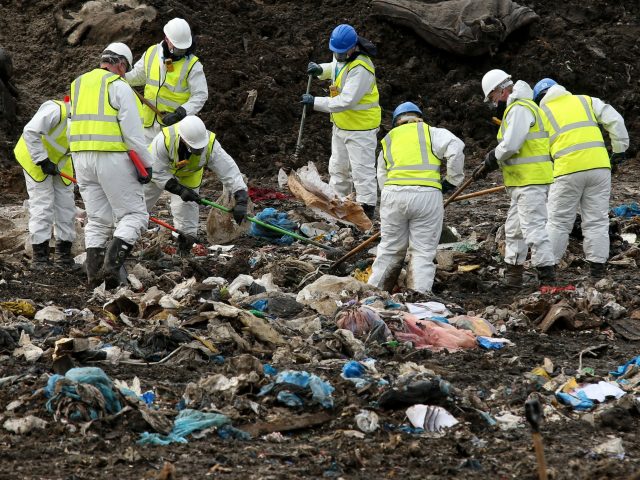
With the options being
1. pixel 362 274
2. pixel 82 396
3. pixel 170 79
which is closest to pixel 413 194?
pixel 362 274

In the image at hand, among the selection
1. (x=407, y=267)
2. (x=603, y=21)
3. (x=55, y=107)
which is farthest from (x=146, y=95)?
(x=603, y=21)

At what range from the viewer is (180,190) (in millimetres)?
10023

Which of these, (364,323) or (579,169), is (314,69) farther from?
(364,323)

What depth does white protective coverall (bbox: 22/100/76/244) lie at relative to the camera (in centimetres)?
963

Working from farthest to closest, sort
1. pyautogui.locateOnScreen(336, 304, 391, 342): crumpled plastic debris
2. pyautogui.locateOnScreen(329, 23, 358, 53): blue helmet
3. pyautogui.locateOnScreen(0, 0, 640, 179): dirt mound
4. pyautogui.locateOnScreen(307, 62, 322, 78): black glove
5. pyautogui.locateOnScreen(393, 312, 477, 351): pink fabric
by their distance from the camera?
pyautogui.locateOnScreen(0, 0, 640, 179): dirt mound < pyautogui.locateOnScreen(307, 62, 322, 78): black glove < pyautogui.locateOnScreen(329, 23, 358, 53): blue helmet < pyautogui.locateOnScreen(393, 312, 477, 351): pink fabric < pyautogui.locateOnScreen(336, 304, 391, 342): crumpled plastic debris

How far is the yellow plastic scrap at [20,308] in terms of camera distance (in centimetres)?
789

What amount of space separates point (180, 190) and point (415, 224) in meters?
2.22

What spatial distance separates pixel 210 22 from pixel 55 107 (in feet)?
23.5

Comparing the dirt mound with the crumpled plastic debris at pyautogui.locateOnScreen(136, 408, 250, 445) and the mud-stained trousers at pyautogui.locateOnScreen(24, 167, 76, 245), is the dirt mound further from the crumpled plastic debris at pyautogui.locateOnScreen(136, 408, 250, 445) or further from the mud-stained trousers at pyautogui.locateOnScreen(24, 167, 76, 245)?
the crumpled plastic debris at pyautogui.locateOnScreen(136, 408, 250, 445)

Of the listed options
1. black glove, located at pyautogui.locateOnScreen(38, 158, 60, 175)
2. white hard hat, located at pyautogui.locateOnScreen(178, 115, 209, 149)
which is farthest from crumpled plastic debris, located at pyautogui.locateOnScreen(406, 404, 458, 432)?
black glove, located at pyautogui.locateOnScreen(38, 158, 60, 175)

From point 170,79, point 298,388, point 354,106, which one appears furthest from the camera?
point 354,106

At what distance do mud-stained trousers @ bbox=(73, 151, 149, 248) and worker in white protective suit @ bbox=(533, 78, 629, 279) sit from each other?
3.57 meters

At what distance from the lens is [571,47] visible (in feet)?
53.0

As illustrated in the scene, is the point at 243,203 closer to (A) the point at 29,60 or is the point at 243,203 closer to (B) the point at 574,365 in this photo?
(B) the point at 574,365
